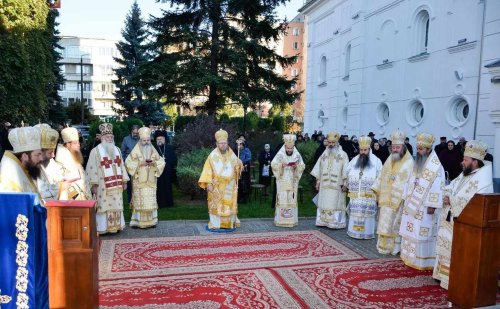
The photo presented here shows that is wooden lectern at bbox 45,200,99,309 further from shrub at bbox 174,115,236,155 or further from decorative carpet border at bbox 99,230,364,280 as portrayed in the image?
shrub at bbox 174,115,236,155

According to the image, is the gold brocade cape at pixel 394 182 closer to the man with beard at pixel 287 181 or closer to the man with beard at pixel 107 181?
the man with beard at pixel 287 181

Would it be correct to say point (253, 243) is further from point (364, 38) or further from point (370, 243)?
point (364, 38)

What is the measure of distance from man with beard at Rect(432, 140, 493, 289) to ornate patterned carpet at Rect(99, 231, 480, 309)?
36cm

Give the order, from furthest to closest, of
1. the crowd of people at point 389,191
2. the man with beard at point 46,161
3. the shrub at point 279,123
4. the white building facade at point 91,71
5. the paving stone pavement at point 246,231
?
the white building facade at point 91,71 → the shrub at point 279,123 → the paving stone pavement at point 246,231 → the crowd of people at point 389,191 → the man with beard at point 46,161

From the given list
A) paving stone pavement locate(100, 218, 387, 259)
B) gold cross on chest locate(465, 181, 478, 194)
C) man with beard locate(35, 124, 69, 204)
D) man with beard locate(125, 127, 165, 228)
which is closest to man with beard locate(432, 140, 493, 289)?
gold cross on chest locate(465, 181, 478, 194)

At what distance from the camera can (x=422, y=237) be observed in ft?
20.3

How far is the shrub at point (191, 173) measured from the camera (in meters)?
11.5

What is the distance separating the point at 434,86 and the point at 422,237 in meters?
10.5

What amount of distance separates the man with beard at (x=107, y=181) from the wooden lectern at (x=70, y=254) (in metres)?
4.53

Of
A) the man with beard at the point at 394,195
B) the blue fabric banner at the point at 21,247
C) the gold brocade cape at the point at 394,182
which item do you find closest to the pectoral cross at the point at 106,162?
the blue fabric banner at the point at 21,247

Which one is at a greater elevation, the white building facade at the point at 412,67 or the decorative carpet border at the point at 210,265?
the white building facade at the point at 412,67

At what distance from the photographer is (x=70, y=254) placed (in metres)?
3.22

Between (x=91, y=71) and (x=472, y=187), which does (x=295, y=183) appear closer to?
(x=472, y=187)

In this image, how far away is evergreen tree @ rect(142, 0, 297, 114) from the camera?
1938 centimetres
